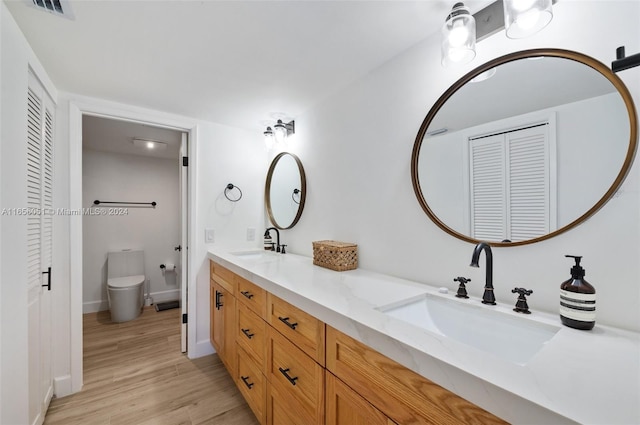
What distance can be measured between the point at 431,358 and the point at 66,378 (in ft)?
8.35

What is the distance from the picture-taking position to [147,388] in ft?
6.23

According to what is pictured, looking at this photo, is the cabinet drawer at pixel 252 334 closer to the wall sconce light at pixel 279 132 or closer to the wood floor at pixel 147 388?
the wood floor at pixel 147 388

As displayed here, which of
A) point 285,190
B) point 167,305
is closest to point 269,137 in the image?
point 285,190

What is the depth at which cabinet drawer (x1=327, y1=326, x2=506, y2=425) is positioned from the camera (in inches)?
22.7

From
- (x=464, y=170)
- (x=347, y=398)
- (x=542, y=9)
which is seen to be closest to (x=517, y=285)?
(x=464, y=170)

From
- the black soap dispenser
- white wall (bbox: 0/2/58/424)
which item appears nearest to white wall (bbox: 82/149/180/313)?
white wall (bbox: 0/2/58/424)

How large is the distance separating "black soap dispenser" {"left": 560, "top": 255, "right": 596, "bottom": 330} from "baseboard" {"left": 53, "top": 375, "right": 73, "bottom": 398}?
2885 millimetres

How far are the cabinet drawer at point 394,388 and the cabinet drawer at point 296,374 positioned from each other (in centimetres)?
12

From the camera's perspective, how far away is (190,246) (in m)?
2.37

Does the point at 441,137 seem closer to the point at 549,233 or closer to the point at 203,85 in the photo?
the point at 549,233

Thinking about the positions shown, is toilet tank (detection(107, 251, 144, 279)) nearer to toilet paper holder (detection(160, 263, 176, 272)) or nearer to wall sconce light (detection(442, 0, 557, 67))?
toilet paper holder (detection(160, 263, 176, 272))

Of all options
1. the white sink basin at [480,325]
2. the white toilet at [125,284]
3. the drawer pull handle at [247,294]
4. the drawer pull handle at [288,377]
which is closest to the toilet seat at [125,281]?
the white toilet at [125,284]

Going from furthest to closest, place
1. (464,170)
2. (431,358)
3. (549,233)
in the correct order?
(464,170)
(549,233)
(431,358)

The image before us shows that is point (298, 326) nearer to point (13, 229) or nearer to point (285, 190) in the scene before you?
point (13, 229)
